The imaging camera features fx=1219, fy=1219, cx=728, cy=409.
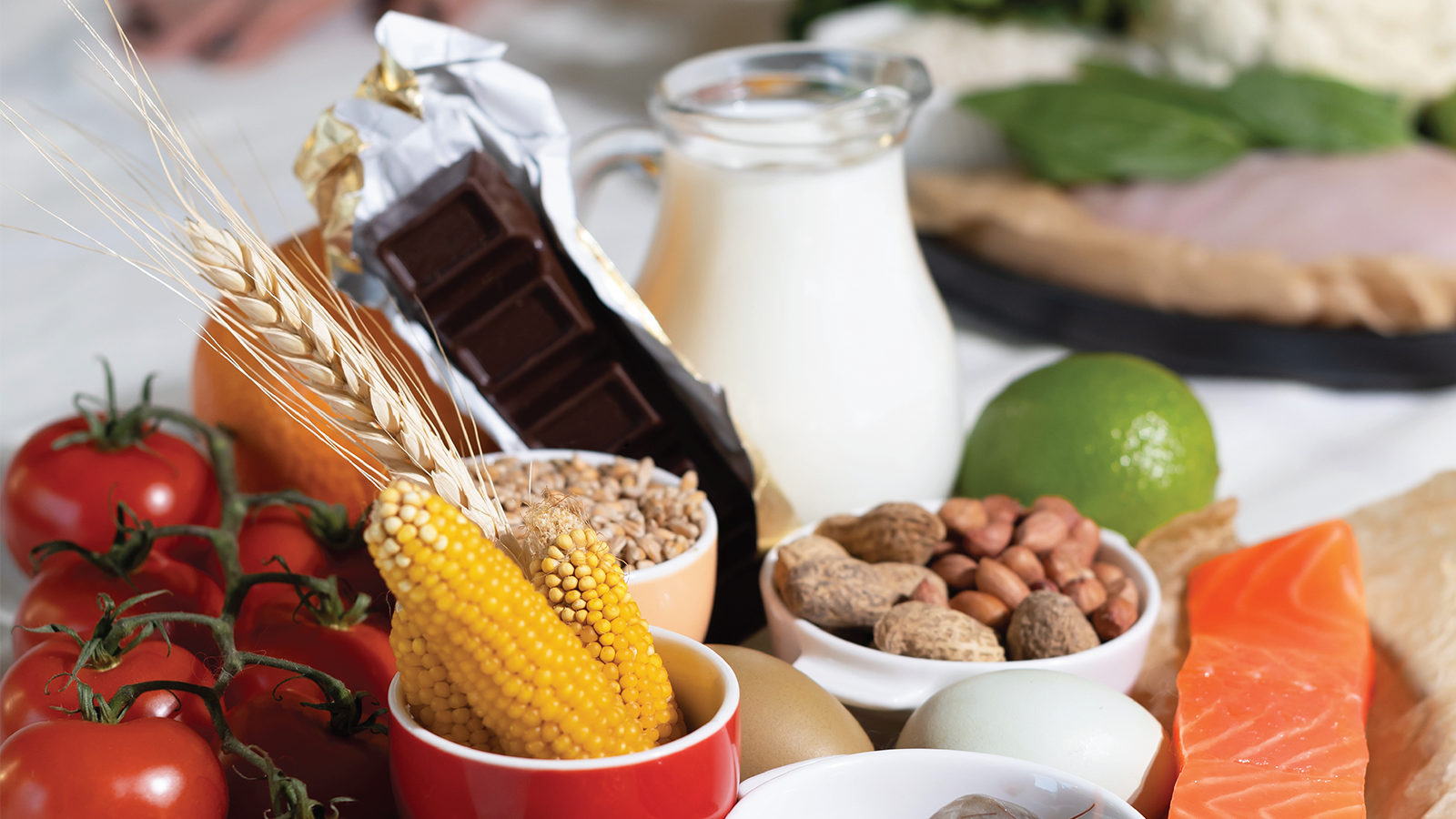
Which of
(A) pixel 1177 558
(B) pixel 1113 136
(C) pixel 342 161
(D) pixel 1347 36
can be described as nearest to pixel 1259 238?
(B) pixel 1113 136

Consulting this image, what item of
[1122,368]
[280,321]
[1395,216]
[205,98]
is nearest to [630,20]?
[205,98]

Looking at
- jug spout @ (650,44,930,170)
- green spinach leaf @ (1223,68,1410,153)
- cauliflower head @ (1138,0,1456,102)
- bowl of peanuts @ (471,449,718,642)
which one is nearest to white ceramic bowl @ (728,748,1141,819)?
bowl of peanuts @ (471,449,718,642)

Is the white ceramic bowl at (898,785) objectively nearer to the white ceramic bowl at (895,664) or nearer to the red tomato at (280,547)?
the white ceramic bowl at (895,664)

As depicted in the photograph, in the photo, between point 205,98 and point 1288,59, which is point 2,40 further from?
point 1288,59

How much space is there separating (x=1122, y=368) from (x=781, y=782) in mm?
473

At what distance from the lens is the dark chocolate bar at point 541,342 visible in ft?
2.35

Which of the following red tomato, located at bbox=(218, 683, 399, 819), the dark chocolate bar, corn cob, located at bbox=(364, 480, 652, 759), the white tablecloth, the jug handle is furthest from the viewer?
the white tablecloth

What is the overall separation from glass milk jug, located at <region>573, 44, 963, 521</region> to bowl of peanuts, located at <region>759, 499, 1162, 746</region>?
2.6 inches

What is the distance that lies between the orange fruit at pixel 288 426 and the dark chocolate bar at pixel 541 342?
44 mm

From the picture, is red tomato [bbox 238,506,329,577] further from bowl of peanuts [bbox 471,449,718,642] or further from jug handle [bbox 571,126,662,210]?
jug handle [bbox 571,126,662,210]

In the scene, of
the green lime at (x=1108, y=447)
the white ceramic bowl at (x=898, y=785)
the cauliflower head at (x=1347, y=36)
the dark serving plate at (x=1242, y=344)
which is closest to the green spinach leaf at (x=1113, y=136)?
the dark serving plate at (x=1242, y=344)

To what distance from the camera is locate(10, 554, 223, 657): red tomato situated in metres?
0.61

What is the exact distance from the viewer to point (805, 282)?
771mm

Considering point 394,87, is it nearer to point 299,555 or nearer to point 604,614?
point 299,555
